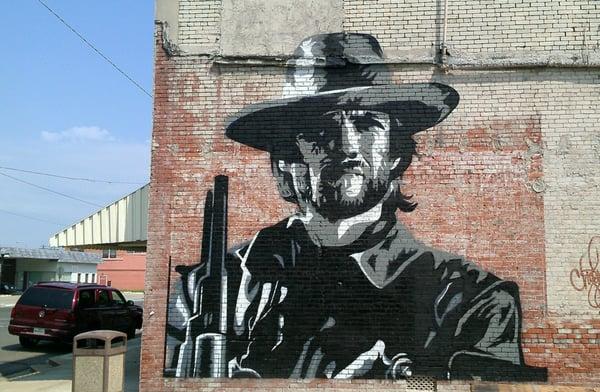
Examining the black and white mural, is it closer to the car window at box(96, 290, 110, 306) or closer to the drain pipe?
the drain pipe

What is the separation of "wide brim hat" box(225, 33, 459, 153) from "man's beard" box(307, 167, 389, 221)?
0.77 m

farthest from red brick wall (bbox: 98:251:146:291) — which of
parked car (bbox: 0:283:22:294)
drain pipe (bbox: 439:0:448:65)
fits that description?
drain pipe (bbox: 439:0:448:65)

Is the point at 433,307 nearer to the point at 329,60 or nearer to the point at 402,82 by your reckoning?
the point at 402,82

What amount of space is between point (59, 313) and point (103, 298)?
5.85ft

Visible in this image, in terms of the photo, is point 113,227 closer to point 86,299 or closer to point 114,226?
point 114,226

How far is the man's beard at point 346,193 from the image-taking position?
8.77 m

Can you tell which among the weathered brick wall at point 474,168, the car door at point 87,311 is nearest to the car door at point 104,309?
the car door at point 87,311

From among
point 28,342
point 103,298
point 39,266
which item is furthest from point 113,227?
point 39,266

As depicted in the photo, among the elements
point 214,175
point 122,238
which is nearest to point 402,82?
point 214,175

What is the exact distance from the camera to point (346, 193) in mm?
8812

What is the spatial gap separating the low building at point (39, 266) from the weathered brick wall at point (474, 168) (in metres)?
44.2

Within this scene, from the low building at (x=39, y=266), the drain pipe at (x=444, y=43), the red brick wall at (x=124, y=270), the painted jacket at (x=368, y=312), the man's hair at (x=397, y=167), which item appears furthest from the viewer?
the red brick wall at (x=124, y=270)

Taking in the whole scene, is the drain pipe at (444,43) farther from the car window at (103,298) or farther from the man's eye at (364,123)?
the car window at (103,298)

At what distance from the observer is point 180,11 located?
934cm
